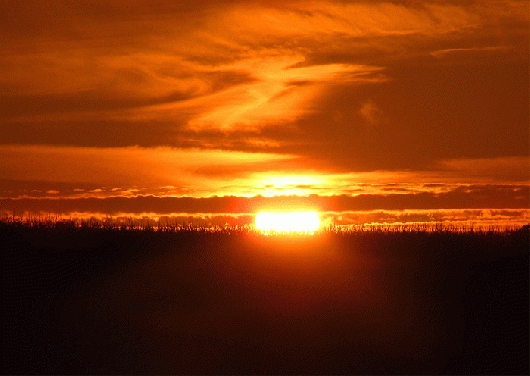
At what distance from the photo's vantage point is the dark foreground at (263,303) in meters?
14.4

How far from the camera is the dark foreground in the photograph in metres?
14.4

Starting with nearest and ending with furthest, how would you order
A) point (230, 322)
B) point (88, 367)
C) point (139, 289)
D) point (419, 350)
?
→ point (88, 367) < point (419, 350) < point (230, 322) < point (139, 289)

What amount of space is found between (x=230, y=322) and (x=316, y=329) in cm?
186

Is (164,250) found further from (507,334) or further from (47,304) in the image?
(507,334)

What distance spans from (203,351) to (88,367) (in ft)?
7.26

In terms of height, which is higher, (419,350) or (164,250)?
(164,250)

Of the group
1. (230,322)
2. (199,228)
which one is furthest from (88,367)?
(199,228)

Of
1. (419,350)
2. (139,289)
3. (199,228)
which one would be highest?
(199,228)

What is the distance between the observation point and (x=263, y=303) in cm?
1694

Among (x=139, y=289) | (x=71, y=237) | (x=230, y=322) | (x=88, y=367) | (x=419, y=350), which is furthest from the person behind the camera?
(x=71, y=237)

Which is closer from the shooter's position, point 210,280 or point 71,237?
point 210,280

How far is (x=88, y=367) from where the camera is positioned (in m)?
14.0

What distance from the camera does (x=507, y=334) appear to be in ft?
50.9

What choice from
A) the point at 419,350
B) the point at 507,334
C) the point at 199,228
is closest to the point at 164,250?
the point at 199,228
